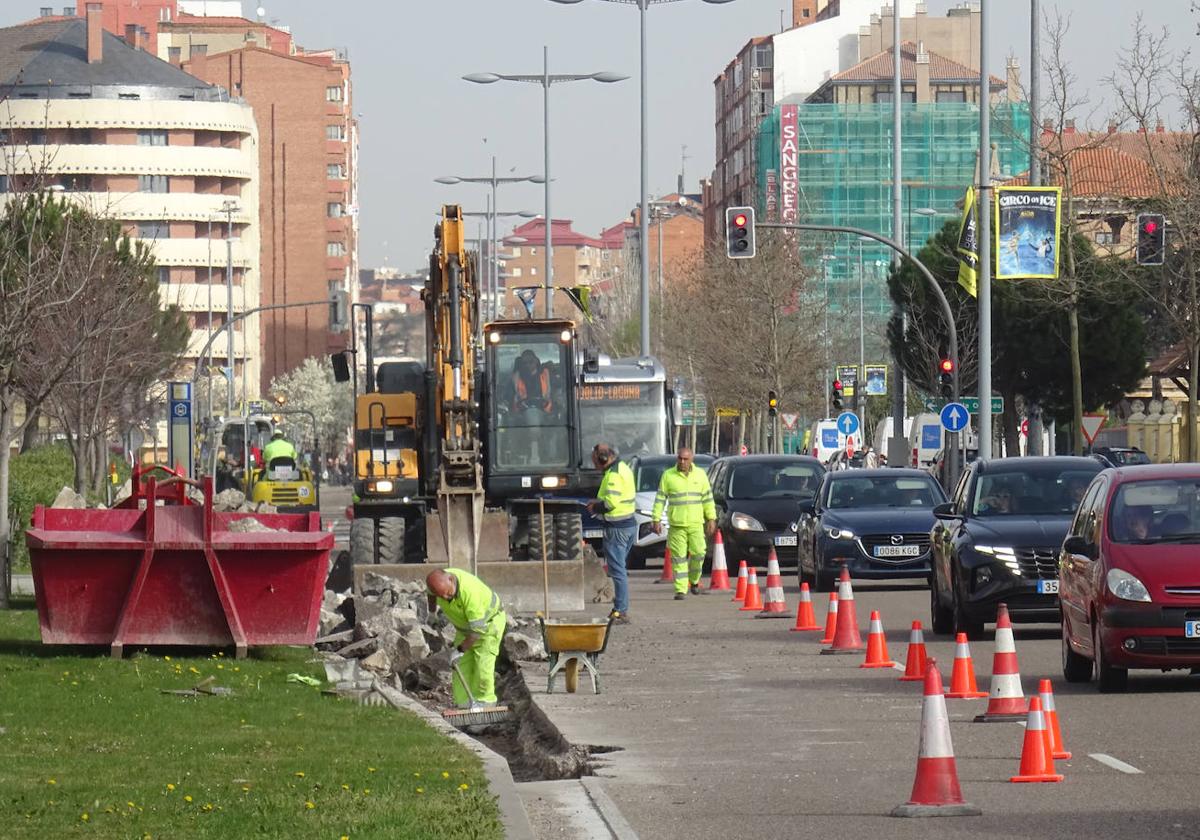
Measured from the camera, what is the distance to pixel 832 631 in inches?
834

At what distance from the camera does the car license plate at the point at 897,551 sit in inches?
1128

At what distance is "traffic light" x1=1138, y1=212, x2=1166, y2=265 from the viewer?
1414 inches

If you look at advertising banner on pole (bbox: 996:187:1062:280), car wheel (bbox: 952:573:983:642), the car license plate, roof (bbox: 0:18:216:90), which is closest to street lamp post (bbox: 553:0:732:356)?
advertising banner on pole (bbox: 996:187:1062:280)

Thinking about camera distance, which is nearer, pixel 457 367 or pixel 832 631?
pixel 832 631

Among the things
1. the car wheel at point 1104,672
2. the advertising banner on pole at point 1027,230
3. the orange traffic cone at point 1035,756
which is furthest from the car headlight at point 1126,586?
the advertising banner on pole at point 1027,230

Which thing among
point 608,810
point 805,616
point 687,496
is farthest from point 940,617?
point 608,810

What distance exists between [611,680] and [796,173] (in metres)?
106

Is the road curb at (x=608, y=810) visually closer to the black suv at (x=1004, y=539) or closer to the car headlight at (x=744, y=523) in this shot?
the black suv at (x=1004, y=539)

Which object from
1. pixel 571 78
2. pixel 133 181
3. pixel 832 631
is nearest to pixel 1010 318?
pixel 571 78

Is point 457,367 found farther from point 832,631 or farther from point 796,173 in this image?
point 796,173

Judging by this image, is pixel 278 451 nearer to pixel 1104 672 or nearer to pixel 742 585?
pixel 742 585

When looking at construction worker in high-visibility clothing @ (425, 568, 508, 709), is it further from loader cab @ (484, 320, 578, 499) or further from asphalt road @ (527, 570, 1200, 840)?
loader cab @ (484, 320, 578, 499)

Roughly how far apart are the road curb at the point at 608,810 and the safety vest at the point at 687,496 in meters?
15.5

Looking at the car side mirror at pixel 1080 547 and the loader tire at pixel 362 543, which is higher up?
the car side mirror at pixel 1080 547
